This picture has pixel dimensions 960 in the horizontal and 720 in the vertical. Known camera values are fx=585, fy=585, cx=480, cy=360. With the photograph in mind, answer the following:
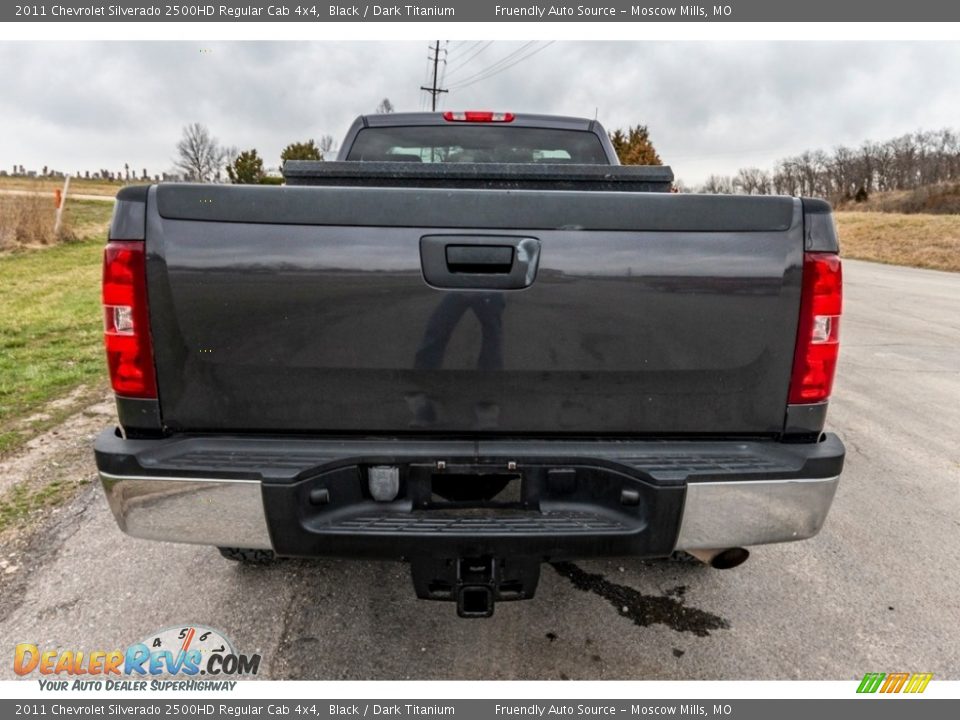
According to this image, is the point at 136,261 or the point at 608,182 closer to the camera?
the point at 136,261

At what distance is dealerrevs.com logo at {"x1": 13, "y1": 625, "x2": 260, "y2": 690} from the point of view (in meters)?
2.09

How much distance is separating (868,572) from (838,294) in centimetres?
169

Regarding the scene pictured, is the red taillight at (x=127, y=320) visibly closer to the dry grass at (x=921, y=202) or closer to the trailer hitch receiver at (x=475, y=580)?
the trailer hitch receiver at (x=475, y=580)

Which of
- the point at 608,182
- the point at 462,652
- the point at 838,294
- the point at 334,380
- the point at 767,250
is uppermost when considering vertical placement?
the point at 608,182

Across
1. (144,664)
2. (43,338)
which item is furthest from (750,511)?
(43,338)

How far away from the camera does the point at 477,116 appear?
12.6 feet

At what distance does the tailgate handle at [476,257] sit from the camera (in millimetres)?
1751

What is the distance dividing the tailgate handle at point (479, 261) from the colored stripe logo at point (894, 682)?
1.93 metres

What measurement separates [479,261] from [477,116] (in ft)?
8.11

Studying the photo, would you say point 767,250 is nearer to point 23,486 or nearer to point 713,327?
point 713,327

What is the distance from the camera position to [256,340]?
5.81ft

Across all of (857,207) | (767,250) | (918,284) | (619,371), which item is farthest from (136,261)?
(857,207)

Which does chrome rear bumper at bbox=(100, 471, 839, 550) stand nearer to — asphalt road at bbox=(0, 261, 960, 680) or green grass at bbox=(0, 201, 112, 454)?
asphalt road at bbox=(0, 261, 960, 680)

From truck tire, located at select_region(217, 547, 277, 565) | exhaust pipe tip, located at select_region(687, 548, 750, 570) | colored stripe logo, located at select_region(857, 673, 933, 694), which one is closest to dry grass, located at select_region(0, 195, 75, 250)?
truck tire, located at select_region(217, 547, 277, 565)
